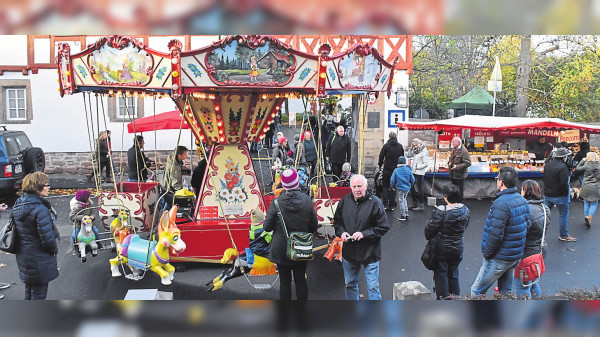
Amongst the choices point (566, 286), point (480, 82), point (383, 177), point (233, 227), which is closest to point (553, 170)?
point (566, 286)

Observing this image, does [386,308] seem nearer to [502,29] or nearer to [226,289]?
[502,29]

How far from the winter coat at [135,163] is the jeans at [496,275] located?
6276 millimetres

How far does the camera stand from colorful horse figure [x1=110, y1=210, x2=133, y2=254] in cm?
667

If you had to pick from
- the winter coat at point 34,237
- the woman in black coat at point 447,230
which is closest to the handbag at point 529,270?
the woman in black coat at point 447,230

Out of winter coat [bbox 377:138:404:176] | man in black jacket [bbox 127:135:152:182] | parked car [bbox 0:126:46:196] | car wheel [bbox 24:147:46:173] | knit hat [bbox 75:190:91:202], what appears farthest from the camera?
car wheel [bbox 24:147:46:173]

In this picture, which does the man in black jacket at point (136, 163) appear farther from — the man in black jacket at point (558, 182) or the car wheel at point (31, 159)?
the man in black jacket at point (558, 182)

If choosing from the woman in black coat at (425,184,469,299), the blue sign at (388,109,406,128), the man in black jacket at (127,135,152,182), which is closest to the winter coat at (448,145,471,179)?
the blue sign at (388,109,406,128)

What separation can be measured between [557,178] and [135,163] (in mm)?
6894

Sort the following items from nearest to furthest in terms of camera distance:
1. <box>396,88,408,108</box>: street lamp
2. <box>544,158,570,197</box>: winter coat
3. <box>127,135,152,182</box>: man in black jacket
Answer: <box>544,158,570,197</box>: winter coat
<box>127,135,152,182</box>: man in black jacket
<box>396,88,408,108</box>: street lamp

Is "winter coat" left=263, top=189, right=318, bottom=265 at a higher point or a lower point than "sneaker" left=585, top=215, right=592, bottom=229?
higher

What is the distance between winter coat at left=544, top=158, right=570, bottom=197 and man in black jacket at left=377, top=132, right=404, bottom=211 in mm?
2780

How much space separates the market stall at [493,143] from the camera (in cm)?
1176

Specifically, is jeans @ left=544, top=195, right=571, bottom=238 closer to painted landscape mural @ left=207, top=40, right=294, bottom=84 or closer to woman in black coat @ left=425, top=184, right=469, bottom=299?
woman in black coat @ left=425, top=184, right=469, bottom=299

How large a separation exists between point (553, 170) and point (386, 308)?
782 cm
